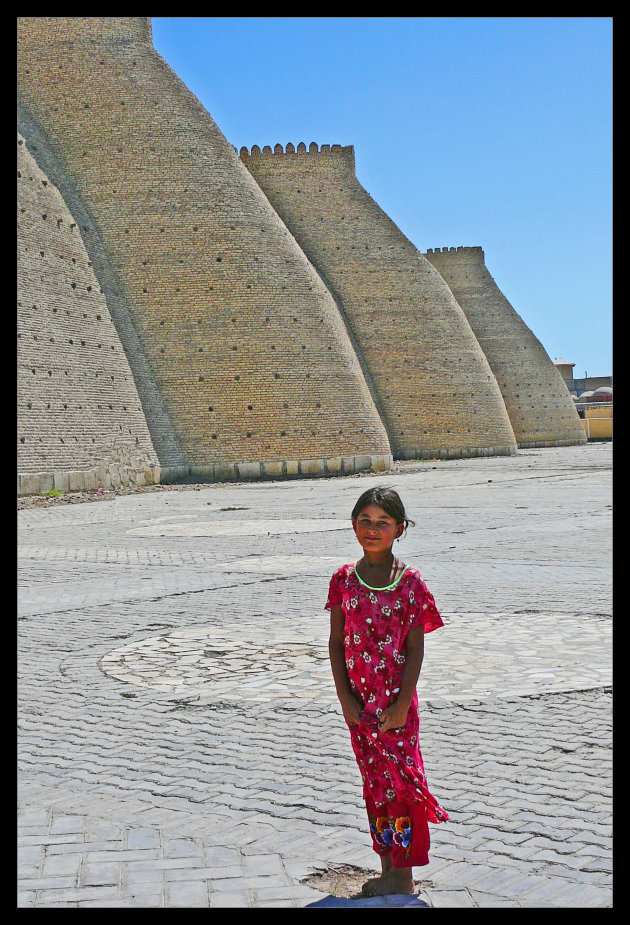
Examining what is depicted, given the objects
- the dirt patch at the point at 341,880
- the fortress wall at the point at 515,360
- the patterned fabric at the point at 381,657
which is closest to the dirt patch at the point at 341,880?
the dirt patch at the point at 341,880

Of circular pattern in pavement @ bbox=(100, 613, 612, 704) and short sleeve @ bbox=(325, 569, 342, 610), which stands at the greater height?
short sleeve @ bbox=(325, 569, 342, 610)

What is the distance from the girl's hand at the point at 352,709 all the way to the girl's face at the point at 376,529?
0.47 metres

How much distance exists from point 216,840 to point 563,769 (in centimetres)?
146

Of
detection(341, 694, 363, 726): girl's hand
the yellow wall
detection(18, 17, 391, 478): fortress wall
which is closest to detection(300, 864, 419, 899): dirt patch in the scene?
detection(341, 694, 363, 726): girl's hand

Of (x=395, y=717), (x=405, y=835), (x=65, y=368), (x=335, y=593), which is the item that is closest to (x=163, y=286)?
(x=65, y=368)

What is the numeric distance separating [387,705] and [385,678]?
0.27ft

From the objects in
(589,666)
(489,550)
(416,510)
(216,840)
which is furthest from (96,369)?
(216,840)

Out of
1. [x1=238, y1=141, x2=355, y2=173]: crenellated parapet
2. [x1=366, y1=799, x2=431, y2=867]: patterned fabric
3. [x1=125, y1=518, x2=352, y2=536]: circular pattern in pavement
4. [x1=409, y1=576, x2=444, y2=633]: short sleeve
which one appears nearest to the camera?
[x1=366, y1=799, x2=431, y2=867]: patterned fabric

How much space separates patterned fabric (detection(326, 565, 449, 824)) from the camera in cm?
324

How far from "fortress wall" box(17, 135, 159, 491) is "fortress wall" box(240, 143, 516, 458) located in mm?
15079

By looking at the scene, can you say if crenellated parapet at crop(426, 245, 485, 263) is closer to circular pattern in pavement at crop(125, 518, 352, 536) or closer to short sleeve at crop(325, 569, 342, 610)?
circular pattern in pavement at crop(125, 518, 352, 536)

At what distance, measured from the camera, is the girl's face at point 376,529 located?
3332 millimetres

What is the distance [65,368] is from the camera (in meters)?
26.4

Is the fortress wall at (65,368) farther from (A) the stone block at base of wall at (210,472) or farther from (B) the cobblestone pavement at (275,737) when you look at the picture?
(B) the cobblestone pavement at (275,737)
